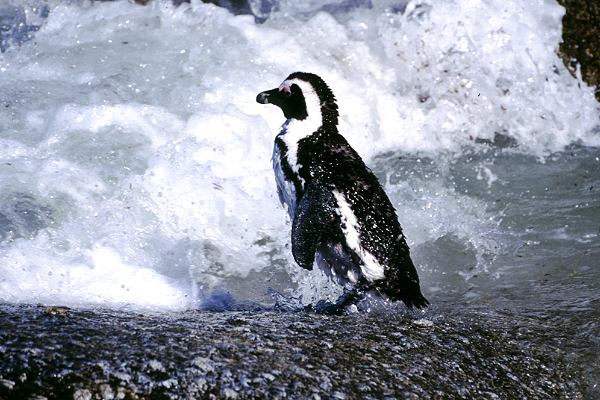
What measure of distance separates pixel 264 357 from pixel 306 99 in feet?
6.76

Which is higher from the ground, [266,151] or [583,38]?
[583,38]

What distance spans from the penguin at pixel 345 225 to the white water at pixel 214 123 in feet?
1.34

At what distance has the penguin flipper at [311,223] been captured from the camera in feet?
13.3

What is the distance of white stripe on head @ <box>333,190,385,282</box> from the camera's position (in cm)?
401

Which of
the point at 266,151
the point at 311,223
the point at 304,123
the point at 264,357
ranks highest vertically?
the point at 264,357

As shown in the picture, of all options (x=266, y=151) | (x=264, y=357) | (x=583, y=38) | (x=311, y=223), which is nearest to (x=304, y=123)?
(x=311, y=223)

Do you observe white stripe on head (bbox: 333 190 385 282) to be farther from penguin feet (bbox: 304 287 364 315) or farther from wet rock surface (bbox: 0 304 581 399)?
wet rock surface (bbox: 0 304 581 399)

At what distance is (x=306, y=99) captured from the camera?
15.1ft

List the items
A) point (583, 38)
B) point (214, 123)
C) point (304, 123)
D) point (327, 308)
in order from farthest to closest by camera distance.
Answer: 1. point (583, 38)
2. point (214, 123)
3. point (304, 123)
4. point (327, 308)

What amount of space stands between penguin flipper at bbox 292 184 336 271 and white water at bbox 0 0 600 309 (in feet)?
1.43

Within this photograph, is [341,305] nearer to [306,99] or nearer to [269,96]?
[306,99]

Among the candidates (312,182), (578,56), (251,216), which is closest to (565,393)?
(312,182)

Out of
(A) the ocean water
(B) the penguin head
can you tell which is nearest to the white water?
(A) the ocean water

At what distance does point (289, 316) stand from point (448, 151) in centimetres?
362
